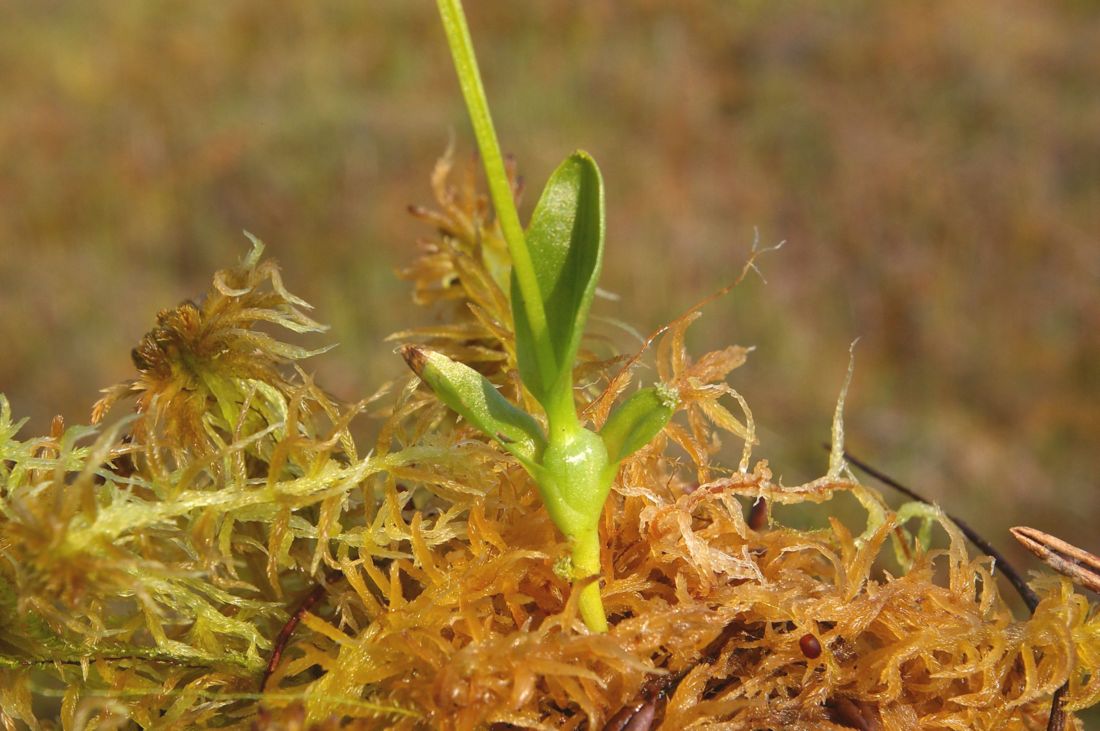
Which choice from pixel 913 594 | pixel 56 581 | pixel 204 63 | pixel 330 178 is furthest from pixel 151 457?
pixel 204 63

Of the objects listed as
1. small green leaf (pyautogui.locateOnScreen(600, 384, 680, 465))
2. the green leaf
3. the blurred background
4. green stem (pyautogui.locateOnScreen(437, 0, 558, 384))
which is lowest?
the blurred background

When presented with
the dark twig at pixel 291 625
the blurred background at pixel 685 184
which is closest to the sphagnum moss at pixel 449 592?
the dark twig at pixel 291 625

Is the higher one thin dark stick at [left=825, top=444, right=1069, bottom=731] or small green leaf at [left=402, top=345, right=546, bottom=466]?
small green leaf at [left=402, top=345, right=546, bottom=466]

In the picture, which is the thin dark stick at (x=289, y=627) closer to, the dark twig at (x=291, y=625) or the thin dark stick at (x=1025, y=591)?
the dark twig at (x=291, y=625)

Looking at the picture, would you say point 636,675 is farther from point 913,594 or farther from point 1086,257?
point 1086,257

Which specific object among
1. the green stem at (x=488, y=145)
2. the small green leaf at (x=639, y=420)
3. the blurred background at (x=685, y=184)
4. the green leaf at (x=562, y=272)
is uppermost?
the green stem at (x=488, y=145)

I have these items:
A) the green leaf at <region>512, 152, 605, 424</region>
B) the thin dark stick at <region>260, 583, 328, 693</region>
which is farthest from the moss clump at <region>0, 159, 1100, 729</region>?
the green leaf at <region>512, 152, 605, 424</region>

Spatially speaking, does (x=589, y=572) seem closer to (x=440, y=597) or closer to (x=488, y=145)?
(x=440, y=597)

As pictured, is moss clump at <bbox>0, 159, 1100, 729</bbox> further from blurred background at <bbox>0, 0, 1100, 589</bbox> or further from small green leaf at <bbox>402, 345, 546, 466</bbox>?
blurred background at <bbox>0, 0, 1100, 589</bbox>

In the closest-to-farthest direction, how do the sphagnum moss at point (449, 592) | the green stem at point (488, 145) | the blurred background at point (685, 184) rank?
the green stem at point (488, 145), the sphagnum moss at point (449, 592), the blurred background at point (685, 184)

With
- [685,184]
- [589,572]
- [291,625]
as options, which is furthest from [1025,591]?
[685,184]
